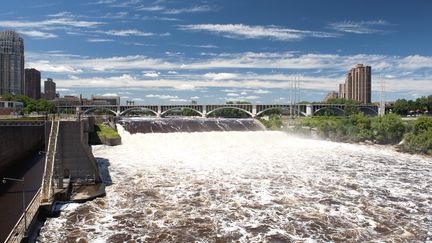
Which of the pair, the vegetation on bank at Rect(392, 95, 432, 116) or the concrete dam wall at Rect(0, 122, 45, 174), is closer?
the concrete dam wall at Rect(0, 122, 45, 174)

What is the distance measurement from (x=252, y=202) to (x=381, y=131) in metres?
44.9

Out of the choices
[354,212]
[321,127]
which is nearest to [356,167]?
[354,212]

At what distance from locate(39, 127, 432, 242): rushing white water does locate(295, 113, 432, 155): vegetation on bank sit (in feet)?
33.1

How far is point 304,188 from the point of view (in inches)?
974

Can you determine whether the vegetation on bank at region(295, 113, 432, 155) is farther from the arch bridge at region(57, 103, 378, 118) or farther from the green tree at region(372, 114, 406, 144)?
the arch bridge at region(57, 103, 378, 118)

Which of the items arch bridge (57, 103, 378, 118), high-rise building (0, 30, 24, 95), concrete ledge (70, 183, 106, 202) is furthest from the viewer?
high-rise building (0, 30, 24, 95)

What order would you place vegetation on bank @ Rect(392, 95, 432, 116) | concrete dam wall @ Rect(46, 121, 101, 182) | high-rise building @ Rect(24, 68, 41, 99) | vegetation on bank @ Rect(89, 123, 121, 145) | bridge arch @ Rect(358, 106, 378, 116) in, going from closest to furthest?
concrete dam wall @ Rect(46, 121, 101, 182) < vegetation on bank @ Rect(89, 123, 121, 145) < vegetation on bank @ Rect(392, 95, 432, 116) < bridge arch @ Rect(358, 106, 378, 116) < high-rise building @ Rect(24, 68, 41, 99)

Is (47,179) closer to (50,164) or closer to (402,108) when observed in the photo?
(50,164)

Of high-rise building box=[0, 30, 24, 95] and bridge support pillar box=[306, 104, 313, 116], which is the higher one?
high-rise building box=[0, 30, 24, 95]

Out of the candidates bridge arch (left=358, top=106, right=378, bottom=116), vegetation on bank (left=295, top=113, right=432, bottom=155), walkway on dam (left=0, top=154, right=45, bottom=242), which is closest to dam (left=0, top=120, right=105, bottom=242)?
walkway on dam (left=0, top=154, right=45, bottom=242)

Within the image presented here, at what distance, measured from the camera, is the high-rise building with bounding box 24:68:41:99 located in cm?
16288

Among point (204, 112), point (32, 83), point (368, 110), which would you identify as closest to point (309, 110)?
point (368, 110)

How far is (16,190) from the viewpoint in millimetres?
22094

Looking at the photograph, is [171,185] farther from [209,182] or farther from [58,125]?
[58,125]
